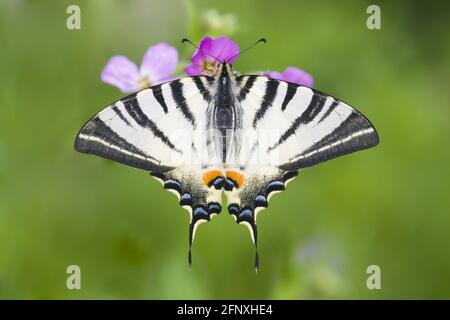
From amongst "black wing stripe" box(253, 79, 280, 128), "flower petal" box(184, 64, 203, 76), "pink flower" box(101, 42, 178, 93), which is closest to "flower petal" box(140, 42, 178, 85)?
"pink flower" box(101, 42, 178, 93)

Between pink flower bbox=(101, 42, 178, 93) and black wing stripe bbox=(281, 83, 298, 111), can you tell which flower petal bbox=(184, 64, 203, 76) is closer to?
pink flower bbox=(101, 42, 178, 93)

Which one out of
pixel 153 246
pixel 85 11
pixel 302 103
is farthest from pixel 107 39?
pixel 302 103

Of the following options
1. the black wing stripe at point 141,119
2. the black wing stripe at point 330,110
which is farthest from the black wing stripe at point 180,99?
the black wing stripe at point 330,110

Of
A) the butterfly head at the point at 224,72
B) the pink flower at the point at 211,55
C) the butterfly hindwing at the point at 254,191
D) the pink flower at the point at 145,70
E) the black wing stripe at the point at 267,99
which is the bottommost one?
the butterfly hindwing at the point at 254,191

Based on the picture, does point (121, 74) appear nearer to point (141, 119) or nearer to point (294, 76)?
point (141, 119)

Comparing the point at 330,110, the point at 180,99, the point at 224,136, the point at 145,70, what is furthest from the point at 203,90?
the point at 330,110

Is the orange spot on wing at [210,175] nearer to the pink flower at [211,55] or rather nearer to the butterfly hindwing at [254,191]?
the butterfly hindwing at [254,191]
